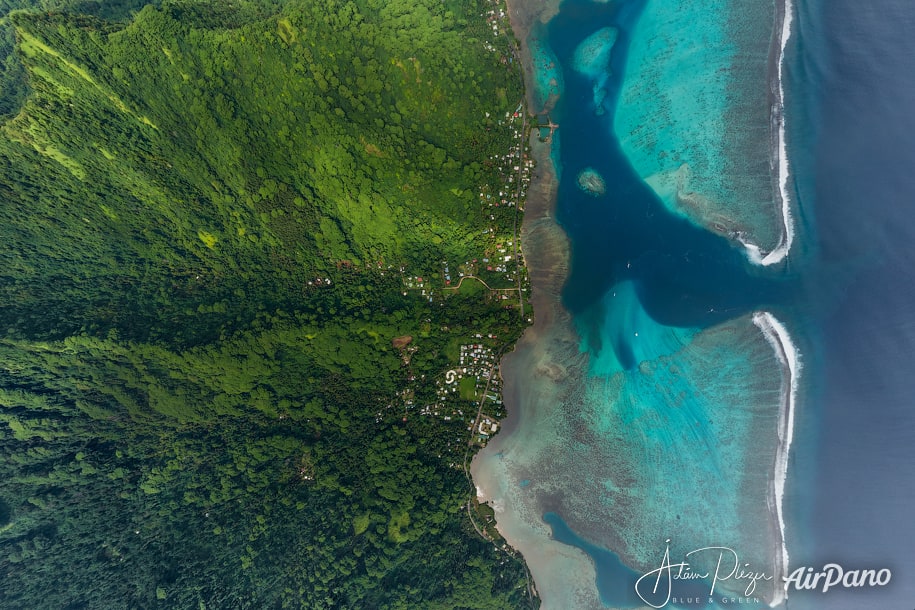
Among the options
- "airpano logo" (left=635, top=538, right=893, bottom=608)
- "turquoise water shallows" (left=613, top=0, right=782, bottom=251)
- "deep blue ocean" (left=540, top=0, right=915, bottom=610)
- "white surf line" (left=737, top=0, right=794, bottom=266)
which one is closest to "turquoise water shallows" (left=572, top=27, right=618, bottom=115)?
"deep blue ocean" (left=540, top=0, right=915, bottom=610)

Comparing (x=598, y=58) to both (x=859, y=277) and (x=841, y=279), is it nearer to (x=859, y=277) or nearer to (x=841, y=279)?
(x=841, y=279)

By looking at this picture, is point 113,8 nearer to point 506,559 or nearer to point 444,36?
point 444,36

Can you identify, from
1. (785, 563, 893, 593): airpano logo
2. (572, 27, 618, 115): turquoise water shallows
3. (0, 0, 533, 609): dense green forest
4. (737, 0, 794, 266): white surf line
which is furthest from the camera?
(572, 27, 618, 115): turquoise water shallows

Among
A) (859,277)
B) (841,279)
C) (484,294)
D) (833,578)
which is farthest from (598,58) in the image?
(833,578)

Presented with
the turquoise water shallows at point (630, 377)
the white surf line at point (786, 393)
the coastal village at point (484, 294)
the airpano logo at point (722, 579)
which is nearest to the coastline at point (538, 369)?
the turquoise water shallows at point (630, 377)

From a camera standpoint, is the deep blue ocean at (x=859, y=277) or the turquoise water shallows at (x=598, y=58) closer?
the deep blue ocean at (x=859, y=277)

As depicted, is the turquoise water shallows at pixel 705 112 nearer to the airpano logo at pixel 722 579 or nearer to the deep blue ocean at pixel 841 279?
the deep blue ocean at pixel 841 279

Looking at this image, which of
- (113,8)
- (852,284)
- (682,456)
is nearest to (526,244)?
(682,456)

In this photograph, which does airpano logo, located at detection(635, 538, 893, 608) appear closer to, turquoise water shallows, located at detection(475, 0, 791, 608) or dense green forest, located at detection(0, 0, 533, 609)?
turquoise water shallows, located at detection(475, 0, 791, 608)
